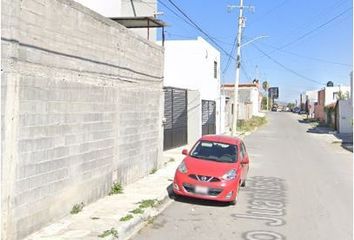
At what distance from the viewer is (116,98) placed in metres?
12.2

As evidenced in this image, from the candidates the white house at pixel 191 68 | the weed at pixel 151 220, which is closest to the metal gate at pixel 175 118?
the white house at pixel 191 68

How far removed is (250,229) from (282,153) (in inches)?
710

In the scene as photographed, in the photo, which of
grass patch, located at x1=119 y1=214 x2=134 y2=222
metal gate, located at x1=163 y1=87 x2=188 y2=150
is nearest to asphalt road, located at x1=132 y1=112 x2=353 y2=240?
grass patch, located at x1=119 y1=214 x2=134 y2=222

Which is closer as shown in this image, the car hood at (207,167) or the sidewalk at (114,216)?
the sidewalk at (114,216)

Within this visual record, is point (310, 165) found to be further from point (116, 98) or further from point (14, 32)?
point (14, 32)

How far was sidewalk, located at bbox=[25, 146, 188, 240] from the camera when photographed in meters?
8.15

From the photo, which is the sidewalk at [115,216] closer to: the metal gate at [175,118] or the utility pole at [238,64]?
the metal gate at [175,118]

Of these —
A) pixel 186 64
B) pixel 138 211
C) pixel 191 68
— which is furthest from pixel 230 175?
pixel 186 64

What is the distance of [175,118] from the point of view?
88.4ft

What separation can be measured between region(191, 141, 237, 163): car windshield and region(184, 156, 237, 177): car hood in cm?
31

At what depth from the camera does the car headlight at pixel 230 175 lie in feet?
39.1

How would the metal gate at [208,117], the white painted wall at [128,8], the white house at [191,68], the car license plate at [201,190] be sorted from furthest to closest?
1. the metal gate at [208,117]
2. the white house at [191,68]
3. the white painted wall at [128,8]
4. the car license plate at [201,190]

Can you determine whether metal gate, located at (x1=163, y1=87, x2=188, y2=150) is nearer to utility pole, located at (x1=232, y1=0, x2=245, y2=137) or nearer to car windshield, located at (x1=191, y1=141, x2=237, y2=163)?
utility pole, located at (x1=232, y1=0, x2=245, y2=137)

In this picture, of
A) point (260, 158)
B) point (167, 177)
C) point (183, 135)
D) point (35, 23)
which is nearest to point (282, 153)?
point (260, 158)
